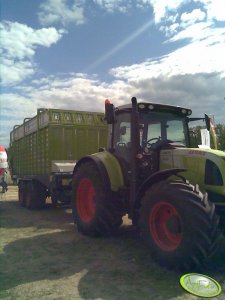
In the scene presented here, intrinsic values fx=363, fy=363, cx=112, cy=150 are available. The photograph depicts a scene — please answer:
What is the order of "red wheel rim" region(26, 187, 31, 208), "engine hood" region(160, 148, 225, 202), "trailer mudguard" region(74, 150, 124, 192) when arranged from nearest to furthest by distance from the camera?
"engine hood" region(160, 148, 225, 202)
"trailer mudguard" region(74, 150, 124, 192)
"red wheel rim" region(26, 187, 31, 208)

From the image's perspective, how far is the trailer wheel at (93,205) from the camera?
21.5ft

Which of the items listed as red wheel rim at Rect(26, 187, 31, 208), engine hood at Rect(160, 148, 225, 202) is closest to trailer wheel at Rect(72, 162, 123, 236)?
engine hood at Rect(160, 148, 225, 202)

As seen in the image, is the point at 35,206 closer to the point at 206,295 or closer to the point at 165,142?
the point at 165,142

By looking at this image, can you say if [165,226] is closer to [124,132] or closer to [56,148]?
[124,132]

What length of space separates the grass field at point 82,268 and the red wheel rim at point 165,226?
1.17 ft

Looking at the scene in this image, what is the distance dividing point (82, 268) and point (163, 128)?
2828 millimetres

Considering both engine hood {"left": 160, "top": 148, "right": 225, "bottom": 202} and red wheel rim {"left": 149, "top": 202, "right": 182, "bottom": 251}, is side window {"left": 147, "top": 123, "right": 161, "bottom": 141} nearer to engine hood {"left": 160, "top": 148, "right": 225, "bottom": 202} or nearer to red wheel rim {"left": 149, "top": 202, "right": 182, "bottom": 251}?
engine hood {"left": 160, "top": 148, "right": 225, "bottom": 202}

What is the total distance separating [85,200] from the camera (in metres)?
7.47

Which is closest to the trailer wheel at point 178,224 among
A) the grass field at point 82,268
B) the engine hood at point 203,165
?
the grass field at point 82,268

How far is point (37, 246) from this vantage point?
6.45 meters

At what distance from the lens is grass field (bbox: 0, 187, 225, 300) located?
431 cm

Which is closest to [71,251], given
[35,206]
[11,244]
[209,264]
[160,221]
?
[11,244]

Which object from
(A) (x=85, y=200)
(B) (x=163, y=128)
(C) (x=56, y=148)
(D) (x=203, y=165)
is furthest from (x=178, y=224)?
(C) (x=56, y=148)

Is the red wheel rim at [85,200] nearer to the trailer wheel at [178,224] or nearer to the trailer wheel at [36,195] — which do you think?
the trailer wheel at [178,224]
